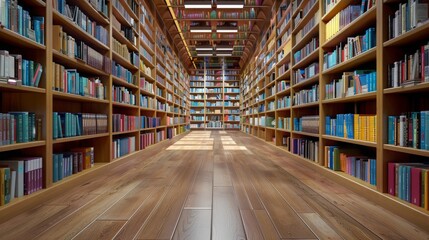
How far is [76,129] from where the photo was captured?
253 centimetres

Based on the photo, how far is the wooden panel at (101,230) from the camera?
1300 mm

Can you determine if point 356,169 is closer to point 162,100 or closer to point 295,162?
point 295,162

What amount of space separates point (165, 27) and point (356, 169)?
6974 millimetres

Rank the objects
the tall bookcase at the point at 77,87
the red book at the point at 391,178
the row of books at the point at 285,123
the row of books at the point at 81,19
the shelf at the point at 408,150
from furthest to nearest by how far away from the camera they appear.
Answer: the row of books at the point at 285,123
the row of books at the point at 81,19
the tall bookcase at the point at 77,87
the red book at the point at 391,178
the shelf at the point at 408,150

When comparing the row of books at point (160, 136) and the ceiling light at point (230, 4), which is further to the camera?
the row of books at point (160, 136)

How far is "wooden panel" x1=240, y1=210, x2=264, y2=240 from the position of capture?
1.31 m

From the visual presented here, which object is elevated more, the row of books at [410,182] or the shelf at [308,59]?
the shelf at [308,59]

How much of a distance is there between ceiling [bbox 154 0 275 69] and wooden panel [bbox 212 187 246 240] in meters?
5.17

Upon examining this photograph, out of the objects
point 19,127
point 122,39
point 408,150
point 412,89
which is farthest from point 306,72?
point 19,127

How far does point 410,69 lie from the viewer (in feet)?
5.40

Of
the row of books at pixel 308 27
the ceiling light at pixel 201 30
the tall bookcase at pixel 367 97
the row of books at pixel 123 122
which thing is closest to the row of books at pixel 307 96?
the tall bookcase at pixel 367 97

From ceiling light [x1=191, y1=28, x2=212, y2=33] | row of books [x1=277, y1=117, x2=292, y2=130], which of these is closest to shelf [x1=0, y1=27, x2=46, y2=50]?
row of books [x1=277, y1=117, x2=292, y2=130]

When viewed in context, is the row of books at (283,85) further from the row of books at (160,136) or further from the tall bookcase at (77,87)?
the row of books at (160,136)

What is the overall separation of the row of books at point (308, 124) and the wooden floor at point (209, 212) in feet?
2.77
